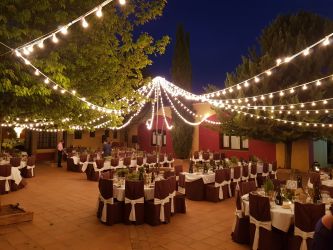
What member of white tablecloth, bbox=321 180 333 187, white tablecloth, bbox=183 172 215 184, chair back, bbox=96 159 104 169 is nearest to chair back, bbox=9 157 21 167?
chair back, bbox=96 159 104 169

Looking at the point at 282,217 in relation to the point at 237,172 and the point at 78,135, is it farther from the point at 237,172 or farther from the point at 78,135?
the point at 78,135

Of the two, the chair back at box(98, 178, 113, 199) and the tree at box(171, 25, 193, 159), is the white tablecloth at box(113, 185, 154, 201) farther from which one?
the tree at box(171, 25, 193, 159)

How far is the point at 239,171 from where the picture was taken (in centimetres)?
898

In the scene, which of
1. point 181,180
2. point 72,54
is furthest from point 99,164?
point 72,54

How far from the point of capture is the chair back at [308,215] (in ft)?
13.5

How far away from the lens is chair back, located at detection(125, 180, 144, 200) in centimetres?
592

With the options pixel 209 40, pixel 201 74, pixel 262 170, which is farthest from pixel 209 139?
pixel 209 40

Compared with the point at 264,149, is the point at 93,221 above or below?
below

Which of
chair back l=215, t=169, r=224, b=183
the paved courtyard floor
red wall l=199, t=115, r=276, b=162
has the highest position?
red wall l=199, t=115, r=276, b=162

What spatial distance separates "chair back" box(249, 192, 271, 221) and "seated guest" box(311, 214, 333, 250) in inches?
77.7

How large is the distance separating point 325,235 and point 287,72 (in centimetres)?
1183

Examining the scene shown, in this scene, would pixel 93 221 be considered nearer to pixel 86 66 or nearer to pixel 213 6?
pixel 86 66

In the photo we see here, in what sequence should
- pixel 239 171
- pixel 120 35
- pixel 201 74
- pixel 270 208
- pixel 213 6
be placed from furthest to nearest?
pixel 201 74, pixel 213 6, pixel 239 171, pixel 120 35, pixel 270 208

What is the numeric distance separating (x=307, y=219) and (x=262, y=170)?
627cm
